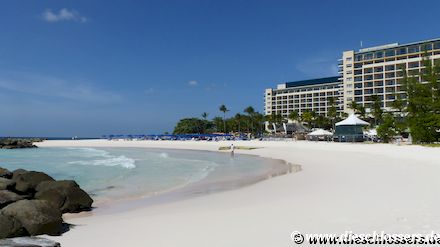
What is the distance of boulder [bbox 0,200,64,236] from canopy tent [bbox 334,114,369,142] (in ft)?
171

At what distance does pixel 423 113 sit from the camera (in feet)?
144

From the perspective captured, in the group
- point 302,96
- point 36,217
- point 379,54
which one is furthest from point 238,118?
point 36,217

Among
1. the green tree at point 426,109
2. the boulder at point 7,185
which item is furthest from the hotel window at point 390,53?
the boulder at point 7,185

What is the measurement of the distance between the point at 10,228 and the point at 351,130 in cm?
5579

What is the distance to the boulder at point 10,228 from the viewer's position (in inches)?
247

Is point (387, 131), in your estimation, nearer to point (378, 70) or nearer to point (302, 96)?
point (378, 70)

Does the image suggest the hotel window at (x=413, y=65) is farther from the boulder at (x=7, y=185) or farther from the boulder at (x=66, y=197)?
the boulder at (x=7, y=185)

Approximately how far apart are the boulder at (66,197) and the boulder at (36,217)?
231 cm

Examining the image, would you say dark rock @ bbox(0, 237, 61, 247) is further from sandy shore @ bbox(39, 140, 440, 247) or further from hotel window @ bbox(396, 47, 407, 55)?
hotel window @ bbox(396, 47, 407, 55)

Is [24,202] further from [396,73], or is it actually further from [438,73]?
[396,73]

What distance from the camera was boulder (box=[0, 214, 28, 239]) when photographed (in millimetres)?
6266

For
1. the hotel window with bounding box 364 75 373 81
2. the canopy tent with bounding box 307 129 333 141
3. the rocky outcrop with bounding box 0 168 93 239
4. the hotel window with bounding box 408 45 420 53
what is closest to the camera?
the rocky outcrop with bounding box 0 168 93 239

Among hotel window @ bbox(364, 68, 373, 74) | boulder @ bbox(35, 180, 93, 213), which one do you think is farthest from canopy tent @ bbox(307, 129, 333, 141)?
boulder @ bbox(35, 180, 93, 213)

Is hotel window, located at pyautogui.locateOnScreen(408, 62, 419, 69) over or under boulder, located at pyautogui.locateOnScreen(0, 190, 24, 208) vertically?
over
